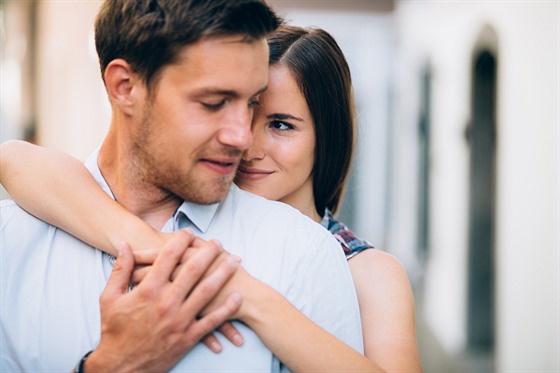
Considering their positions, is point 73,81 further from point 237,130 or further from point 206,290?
point 206,290

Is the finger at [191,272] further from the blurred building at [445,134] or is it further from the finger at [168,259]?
the blurred building at [445,134]

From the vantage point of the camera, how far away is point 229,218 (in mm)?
1709

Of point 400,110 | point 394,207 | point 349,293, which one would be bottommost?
point 394,207

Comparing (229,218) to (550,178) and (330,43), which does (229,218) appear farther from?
(550,178)

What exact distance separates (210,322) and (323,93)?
0.87 m

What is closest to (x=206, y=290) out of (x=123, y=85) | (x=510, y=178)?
(x=123, y=85)

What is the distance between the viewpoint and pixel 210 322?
1486mm

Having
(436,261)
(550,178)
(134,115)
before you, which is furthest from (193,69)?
(436,261)

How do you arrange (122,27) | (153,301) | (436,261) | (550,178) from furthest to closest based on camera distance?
(436,261)
(550,178)
(122,27)
(153,301)

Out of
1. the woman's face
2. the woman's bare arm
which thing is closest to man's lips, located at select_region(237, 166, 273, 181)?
the woman's face

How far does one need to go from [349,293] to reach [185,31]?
638 millimetres

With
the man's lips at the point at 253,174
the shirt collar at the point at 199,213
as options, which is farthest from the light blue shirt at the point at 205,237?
the man's lips at the point at 253,174

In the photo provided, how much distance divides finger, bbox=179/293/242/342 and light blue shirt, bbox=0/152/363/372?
0.08 meters

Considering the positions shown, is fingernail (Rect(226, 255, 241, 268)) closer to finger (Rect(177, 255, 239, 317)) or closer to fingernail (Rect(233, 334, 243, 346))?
finger (Rect(177, 255, 239, 317))
